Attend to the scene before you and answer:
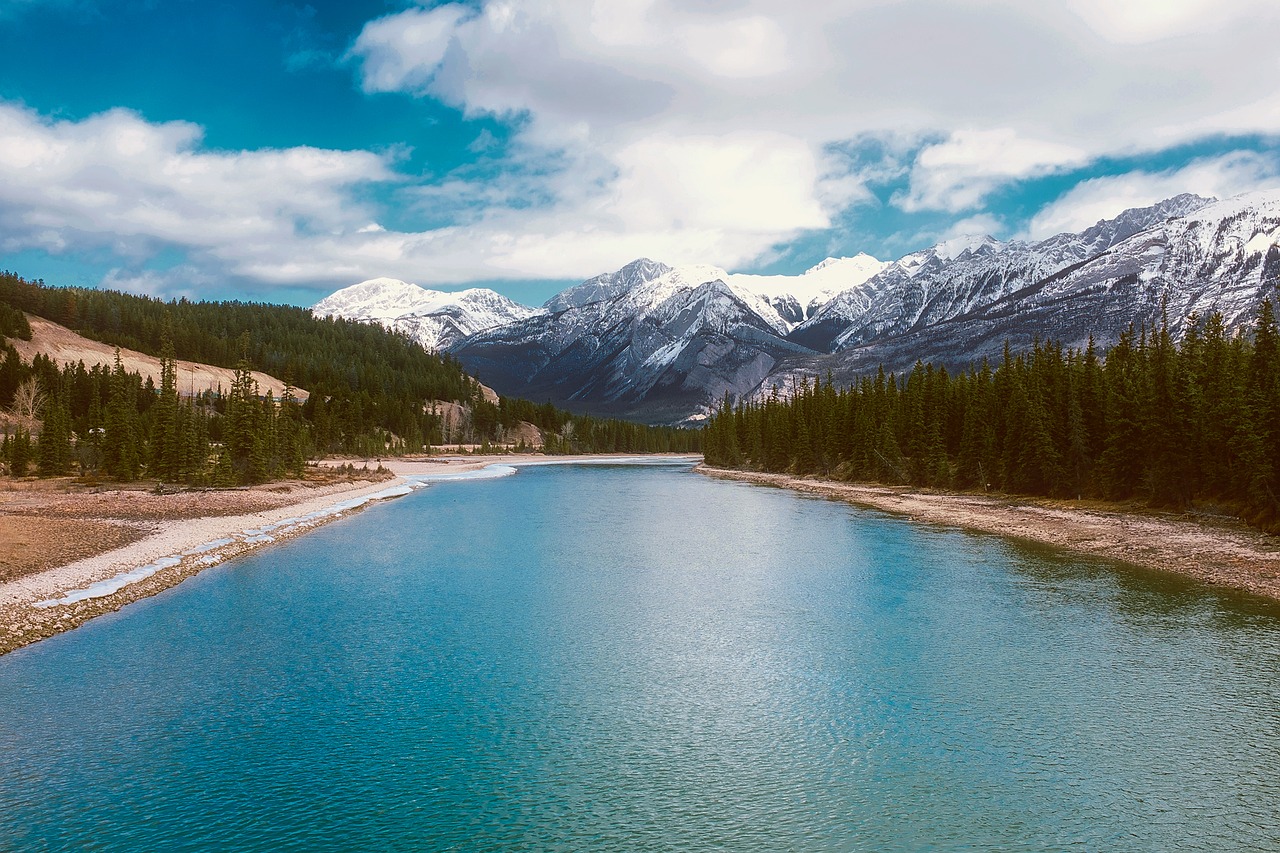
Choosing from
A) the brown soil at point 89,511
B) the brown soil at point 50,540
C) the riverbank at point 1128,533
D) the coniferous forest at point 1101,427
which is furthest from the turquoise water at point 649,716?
the coniferous forest at point 1101,427

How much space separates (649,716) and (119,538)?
39712mm

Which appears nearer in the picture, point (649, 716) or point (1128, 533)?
point (649, 716)

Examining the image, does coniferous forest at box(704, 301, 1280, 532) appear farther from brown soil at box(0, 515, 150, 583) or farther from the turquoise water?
brown soil at box(0, 515, 150, 583)

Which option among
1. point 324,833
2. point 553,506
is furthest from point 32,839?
point 553,506

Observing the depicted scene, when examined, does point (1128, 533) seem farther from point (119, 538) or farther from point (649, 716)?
point (119, 538)

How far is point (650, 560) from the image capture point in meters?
46.5

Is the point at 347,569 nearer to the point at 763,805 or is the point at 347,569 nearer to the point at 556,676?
the point at 556,676

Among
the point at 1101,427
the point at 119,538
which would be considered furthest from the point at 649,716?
the point at 1101,427

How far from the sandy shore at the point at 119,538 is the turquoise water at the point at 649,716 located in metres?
1.74

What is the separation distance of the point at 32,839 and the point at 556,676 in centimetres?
1331

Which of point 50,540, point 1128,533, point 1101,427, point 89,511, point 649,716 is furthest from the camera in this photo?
point 1101,427

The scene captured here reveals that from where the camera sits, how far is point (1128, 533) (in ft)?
175

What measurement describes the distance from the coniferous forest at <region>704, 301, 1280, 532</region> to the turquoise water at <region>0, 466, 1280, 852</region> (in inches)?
916

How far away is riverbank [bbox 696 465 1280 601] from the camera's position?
40.5m
